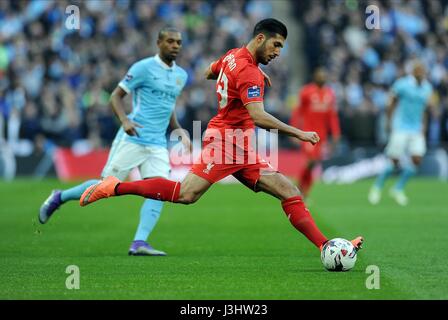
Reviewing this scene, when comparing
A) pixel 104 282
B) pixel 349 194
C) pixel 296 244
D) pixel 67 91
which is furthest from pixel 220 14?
pixel 104 282

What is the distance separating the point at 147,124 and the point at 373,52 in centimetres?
1999

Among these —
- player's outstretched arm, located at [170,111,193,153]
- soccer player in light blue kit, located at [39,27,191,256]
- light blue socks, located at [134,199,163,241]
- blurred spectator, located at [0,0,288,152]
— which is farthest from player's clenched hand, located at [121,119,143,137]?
blurred spectator, located at [0,0,288,152]

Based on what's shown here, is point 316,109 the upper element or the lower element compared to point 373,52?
lower

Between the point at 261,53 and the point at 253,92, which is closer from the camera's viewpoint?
the point at 253,92

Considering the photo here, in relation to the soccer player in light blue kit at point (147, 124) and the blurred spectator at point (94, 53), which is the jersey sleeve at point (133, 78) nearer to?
the soccer player in light blue kit at point (147, 124)

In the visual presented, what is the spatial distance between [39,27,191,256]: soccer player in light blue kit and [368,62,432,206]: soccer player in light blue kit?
846 cm

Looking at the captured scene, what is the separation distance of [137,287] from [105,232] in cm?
551

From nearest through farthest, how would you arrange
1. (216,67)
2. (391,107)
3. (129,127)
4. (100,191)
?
1. (100,191)
2. (216,67)
3. (129,127)
4. (391,107)

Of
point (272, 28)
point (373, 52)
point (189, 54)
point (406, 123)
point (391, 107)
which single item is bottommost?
point (272, 28)

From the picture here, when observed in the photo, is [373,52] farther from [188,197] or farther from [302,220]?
[188,197]

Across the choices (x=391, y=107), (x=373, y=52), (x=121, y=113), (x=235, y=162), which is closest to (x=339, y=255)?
(x=235, y=162)

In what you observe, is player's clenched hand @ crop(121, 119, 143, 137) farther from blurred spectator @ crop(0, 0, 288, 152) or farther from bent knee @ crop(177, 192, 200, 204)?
blurred spectator @ crop(0, 0, 288, 152)

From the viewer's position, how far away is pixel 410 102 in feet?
63.5
